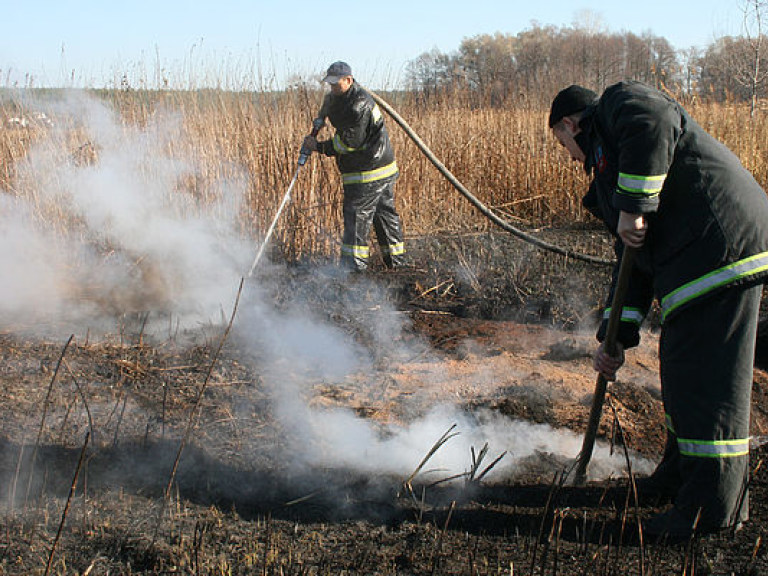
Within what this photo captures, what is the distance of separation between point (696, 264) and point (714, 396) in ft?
1.69

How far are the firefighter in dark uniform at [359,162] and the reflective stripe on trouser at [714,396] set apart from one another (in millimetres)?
4547

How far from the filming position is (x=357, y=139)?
656 centimetres

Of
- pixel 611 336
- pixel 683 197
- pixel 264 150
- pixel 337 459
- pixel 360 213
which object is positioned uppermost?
pixel 264 150

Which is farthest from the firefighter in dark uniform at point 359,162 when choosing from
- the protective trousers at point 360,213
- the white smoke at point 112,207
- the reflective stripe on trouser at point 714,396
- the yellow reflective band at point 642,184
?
the reflective stripe on trouser at point 714,396

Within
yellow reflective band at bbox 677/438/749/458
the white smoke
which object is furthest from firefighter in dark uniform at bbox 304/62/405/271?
yellow reflective band at bbox 677/438/749/458

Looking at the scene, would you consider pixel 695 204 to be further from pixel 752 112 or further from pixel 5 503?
pixel 752 112

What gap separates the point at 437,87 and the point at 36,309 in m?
6.81

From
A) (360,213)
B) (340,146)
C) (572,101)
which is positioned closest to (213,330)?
(360,213)

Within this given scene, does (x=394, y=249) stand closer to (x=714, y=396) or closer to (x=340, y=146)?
(x=340, y=146)

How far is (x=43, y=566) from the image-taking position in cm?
249

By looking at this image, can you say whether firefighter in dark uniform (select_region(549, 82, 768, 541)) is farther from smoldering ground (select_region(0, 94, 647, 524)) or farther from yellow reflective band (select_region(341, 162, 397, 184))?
yellow reflective band (select_region(341, 162, 397, 184))

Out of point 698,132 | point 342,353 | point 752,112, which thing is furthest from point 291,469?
point 752,112

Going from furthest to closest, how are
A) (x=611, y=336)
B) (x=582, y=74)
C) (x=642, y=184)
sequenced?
(x=582, y=74) → (x=611, y=336) → (x=642, y=184)

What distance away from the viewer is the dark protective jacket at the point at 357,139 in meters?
6.54
